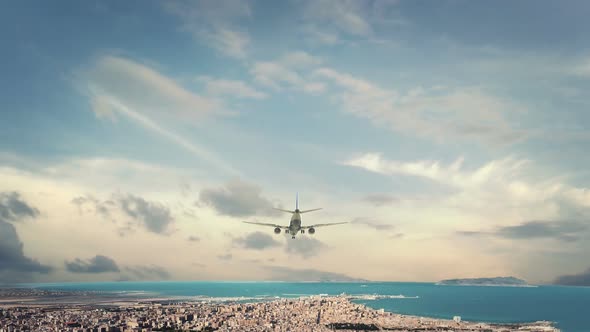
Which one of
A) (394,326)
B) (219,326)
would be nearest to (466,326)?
(394,326)

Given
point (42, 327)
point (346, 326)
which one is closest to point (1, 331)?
point (42, 327)

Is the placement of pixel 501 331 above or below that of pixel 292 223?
below

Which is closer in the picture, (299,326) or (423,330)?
(423,330)

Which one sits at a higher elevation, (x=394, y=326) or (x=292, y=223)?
(x=292, y=223)

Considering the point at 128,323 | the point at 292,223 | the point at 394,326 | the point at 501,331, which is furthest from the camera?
the point at 128,323

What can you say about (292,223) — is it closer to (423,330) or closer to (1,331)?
(423,330)

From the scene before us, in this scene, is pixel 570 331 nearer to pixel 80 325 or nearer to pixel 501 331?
pixel 501 331

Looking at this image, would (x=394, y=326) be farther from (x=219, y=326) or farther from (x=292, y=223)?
(x=292, y=223)

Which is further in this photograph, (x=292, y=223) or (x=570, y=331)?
(x=570, y=331)

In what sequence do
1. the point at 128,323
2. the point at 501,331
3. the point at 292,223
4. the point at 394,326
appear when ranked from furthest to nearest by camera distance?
the point at 128,323
the point at 394,326
the point at 501,331
the point at 292,223
